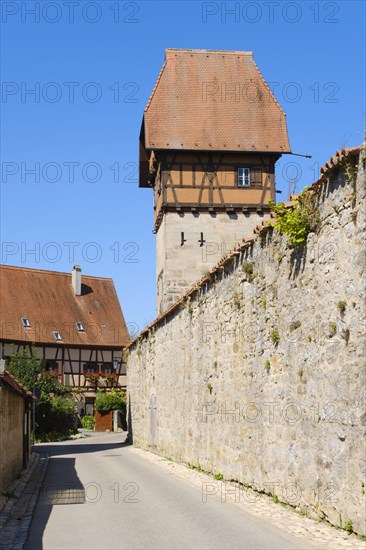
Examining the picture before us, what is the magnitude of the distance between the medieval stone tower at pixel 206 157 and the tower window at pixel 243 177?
0.04m

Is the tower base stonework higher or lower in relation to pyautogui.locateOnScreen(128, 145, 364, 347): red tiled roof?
higher

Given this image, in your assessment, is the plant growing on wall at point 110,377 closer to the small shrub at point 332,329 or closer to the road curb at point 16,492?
the road curb at point 16,492

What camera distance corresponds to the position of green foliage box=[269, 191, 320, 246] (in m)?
9.13

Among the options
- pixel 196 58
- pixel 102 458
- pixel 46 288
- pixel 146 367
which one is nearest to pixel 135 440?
pixel 146 367

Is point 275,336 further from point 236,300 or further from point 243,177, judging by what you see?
point 243,177

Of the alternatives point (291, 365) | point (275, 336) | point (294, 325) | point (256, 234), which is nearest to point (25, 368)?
point (256, 234)

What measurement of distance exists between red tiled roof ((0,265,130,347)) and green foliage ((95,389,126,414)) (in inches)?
203

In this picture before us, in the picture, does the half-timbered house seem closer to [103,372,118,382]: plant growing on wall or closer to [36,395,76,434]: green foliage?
[103,372,118,382]: plant growing on wall

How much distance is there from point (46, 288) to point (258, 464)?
38.6 metres

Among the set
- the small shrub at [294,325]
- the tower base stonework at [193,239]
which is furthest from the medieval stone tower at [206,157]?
the small shrub at [294,325]

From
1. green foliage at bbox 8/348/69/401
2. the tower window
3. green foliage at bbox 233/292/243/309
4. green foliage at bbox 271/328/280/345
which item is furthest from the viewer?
green foliage at bbox 8/348/69/401

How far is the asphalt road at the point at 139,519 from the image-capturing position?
305 inches

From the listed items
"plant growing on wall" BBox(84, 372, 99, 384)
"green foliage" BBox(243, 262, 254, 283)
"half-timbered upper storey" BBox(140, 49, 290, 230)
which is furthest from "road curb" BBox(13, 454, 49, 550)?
"plant growing on wall" BBox(84, 372, 99, 384)

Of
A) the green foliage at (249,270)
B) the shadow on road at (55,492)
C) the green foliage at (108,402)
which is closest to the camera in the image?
the shadow on road at (55,492)
